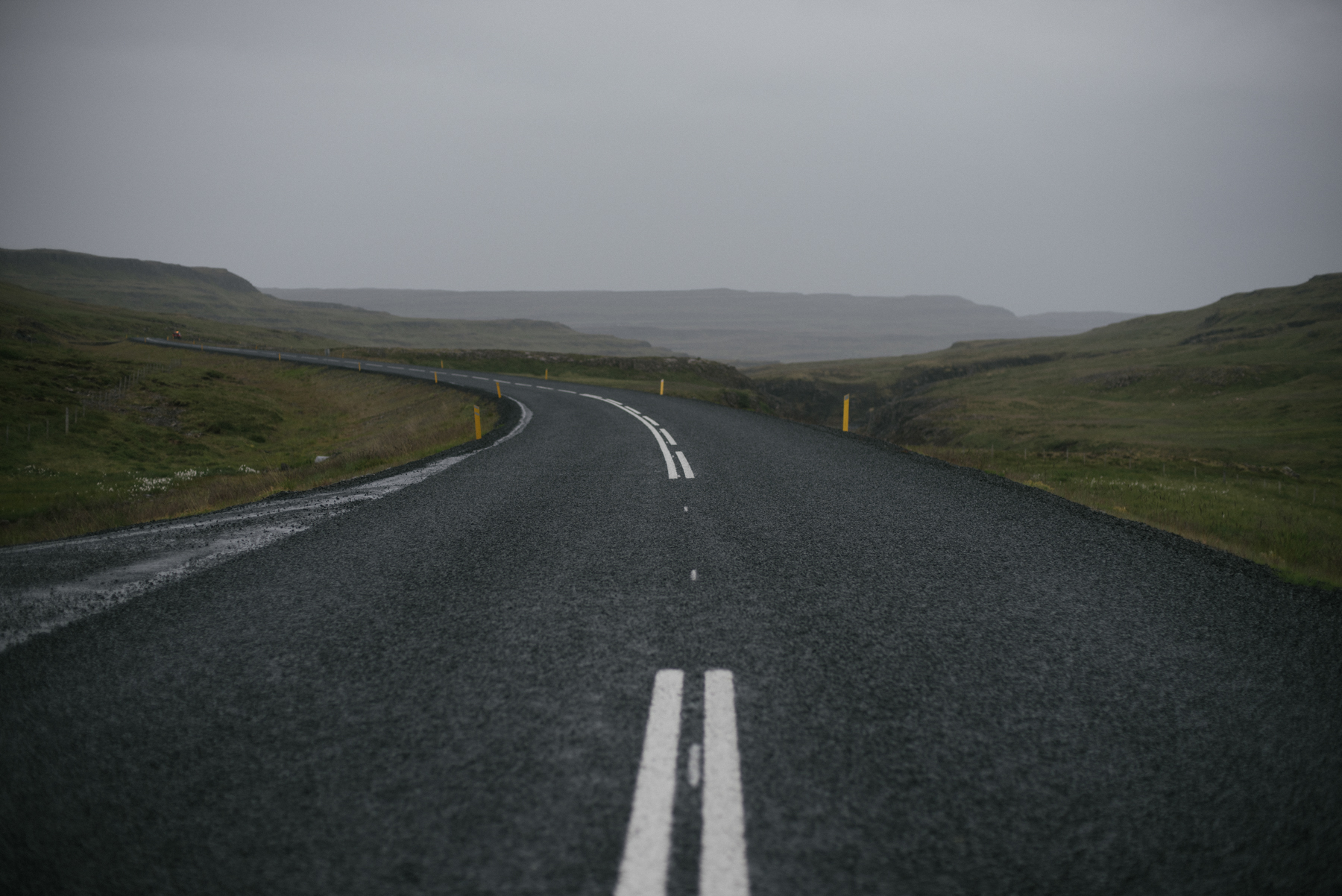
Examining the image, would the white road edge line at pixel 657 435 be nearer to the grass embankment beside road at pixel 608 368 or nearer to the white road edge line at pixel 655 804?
the white road edge line at pixel 655 804

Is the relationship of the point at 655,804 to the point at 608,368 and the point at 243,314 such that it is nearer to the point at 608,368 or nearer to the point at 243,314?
the point at 608,368

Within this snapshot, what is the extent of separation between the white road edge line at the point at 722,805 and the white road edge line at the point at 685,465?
6.97m

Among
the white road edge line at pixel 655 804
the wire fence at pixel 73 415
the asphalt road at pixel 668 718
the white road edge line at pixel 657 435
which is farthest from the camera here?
the wire fence at pixel 73 415

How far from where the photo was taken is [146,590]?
534cm

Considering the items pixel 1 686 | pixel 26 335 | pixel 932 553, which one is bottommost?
pixel 1 686

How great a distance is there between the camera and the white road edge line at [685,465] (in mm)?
10503

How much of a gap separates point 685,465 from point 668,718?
8.25m

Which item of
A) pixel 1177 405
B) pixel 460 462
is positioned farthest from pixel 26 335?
pixel 1177 405

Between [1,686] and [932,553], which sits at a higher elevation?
[932,553]

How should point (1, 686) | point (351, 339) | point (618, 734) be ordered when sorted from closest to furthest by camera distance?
point (618, 734), point (1, 686), point (351, 339)

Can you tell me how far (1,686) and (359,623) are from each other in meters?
1.82

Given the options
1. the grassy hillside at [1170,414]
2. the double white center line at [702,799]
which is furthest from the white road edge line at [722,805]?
the grassy hillside at [1170,414]

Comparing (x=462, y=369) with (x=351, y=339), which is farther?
(x=351, y=339)

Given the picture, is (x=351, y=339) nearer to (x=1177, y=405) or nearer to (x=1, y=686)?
(x=1177, y=405)
